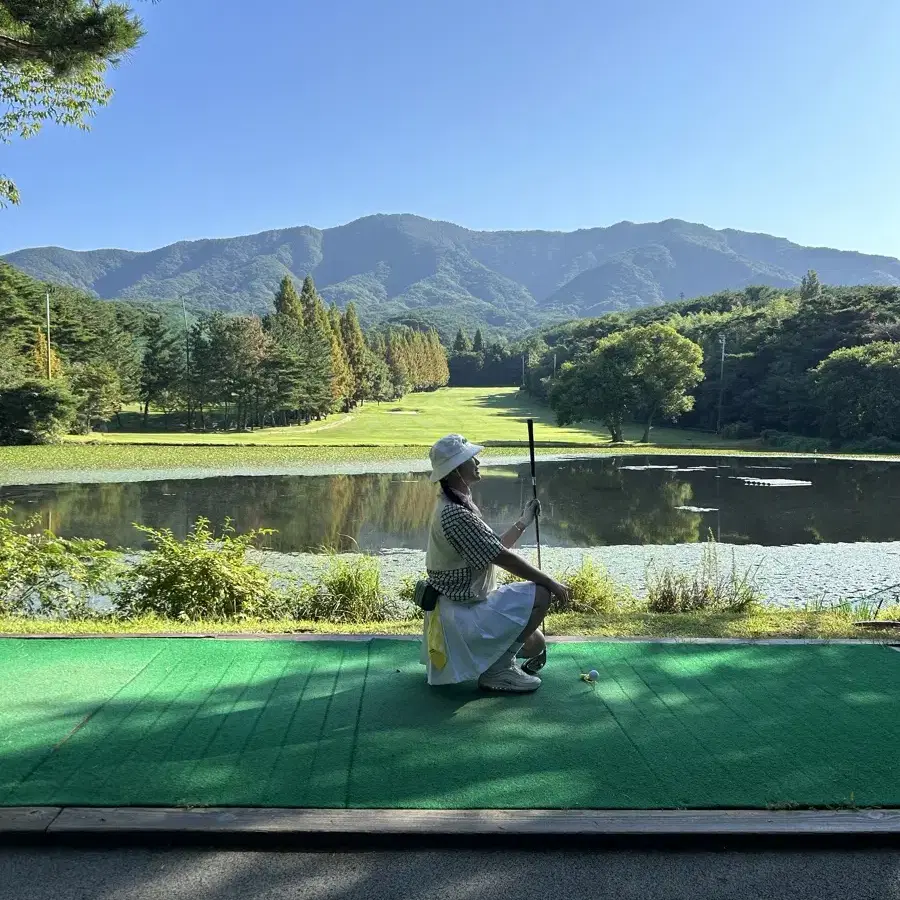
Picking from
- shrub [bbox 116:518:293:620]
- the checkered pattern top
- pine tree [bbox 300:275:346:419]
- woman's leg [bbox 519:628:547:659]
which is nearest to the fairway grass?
pine tree [bbox 300:275:346:419]

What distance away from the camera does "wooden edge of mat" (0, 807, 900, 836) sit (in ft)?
9.84

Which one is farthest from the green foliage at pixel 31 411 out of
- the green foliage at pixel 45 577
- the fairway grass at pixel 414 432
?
the green foliage at pixel 45 577

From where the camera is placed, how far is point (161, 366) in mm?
52344

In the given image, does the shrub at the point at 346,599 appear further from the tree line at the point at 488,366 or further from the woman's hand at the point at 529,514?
the tree line at the point at 488,366

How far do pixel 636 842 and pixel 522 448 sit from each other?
38.0 metres

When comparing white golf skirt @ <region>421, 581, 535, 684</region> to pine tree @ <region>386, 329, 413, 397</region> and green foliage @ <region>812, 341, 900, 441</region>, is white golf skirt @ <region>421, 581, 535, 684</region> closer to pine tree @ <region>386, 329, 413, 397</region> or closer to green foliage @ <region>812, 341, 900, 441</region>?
green foliage @ <region>812, 341, 900, 441</region>

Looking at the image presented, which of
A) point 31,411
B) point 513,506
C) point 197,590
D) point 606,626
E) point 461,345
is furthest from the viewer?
point 461,345

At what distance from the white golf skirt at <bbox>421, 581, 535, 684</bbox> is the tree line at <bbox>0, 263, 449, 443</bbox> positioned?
37024 millimetres

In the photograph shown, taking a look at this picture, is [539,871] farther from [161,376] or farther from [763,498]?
[161,376]

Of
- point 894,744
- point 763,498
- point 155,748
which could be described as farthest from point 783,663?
point 763,498

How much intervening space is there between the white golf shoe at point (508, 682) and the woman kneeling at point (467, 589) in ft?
0.41

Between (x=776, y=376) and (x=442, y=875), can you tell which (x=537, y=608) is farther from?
(x=776, y=376)

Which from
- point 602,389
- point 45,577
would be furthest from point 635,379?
point 45,577

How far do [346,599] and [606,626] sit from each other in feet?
9.11
